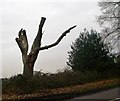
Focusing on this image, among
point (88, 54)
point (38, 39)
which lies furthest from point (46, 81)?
point (88, 54)

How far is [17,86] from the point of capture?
2078 centimetres

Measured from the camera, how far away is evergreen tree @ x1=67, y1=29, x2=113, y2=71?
1182 inches

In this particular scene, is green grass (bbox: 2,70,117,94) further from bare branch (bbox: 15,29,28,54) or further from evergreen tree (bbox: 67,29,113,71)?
bare branch (bbox: 15,29,28,54)

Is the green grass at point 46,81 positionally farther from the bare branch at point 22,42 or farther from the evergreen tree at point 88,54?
the bare branch at point 22,42

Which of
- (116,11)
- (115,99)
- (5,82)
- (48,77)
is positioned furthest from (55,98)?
(116,11)

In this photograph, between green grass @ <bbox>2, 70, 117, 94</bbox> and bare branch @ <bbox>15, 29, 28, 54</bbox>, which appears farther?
bare branch @ <bbox>15, 29, 28, 54</bbox>

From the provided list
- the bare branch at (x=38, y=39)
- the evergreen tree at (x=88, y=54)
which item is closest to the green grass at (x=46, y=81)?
the evergreen tree at (x=88, y=54)

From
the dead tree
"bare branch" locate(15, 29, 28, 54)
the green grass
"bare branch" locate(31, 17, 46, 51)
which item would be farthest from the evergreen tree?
"bare branch" locate(15, 29, 28, 54)

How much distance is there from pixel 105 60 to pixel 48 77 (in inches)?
348

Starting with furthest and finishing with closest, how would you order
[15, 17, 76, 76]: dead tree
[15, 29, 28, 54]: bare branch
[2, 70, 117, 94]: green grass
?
1. [15, 29, 28, 54]: bare branch
2. [15, 17, 76, 76]: dead tree
3. [2, 70, 117, 94]: green grass

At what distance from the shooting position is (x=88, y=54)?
3019 centimetres

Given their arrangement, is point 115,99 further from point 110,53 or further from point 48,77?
point 110,53

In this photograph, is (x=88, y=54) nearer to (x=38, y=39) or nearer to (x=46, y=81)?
(x=38, y=39)

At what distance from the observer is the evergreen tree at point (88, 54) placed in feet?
98.5
